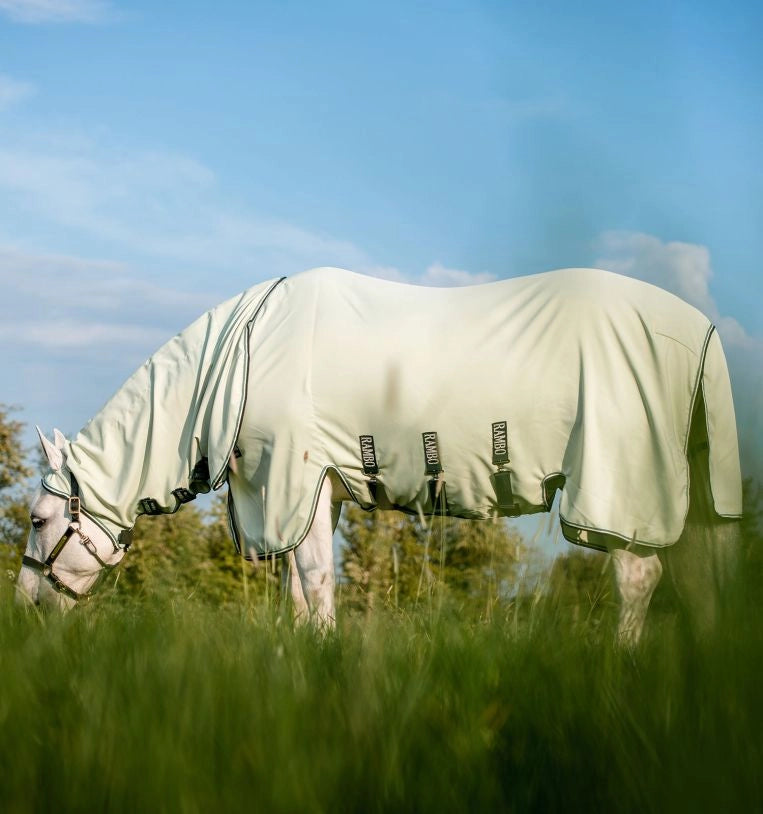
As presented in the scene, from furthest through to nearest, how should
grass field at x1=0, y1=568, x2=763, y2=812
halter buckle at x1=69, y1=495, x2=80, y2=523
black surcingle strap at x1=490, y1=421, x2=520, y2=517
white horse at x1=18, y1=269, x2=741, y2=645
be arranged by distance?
halter buckle at x1=69, y1=495, x2=80, y2=523, black surcingle strap at x1=490, y1=421, x2=520, y2=517, white horse at x1=18, y1=269, x2=741, y2=645, grass field at x1=0, y1=568, x2=763, y2=812

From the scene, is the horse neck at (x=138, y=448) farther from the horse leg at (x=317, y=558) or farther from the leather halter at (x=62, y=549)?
the horse leg at (x=317, y=558)

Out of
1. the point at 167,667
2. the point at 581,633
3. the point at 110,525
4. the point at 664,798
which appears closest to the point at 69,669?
the point at 167,667

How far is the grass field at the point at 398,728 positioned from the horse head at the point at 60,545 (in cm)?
269

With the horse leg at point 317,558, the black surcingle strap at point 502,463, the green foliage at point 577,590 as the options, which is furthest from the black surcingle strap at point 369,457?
the green foliage at point 577,590

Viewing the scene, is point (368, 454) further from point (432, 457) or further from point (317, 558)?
point (317, 558)

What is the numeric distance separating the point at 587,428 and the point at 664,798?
9.07 feet

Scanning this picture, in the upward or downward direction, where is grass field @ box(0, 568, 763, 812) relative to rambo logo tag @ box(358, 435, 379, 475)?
downward

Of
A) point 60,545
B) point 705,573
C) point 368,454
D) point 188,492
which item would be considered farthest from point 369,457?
point 705,573

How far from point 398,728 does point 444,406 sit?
2.54 meters

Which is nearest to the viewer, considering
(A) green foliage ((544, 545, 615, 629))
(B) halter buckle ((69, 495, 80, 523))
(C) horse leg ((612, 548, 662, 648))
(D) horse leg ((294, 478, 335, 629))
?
(A) green foliage ((544, 545, 615, 629))

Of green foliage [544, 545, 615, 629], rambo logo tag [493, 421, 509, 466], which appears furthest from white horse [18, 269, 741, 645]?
green foliage [544, 545, 615, 629]

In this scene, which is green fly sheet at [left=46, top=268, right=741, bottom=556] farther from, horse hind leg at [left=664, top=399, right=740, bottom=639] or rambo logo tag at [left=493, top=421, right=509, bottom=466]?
horse hind leg at [left=664, top=399, right=740, bottom=639]

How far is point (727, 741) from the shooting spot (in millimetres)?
1341

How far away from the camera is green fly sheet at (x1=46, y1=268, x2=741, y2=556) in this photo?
12.9 feet
